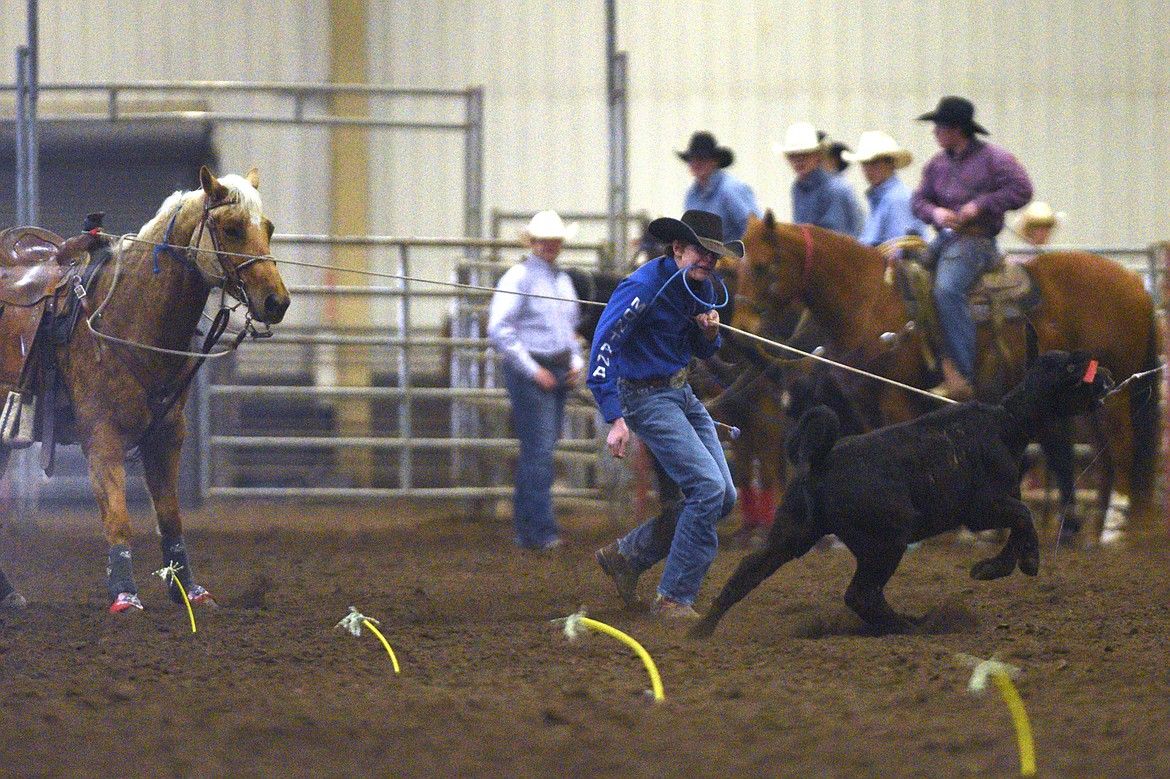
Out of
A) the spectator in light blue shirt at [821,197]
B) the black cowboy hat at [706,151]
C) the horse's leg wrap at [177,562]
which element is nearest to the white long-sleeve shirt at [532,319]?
the black cowboy hat at [706,151]

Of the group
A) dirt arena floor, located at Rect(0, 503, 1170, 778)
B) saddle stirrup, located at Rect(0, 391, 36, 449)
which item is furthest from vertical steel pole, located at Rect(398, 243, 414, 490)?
saddle stirrup, located at Rect(0, 391, 36, 449)

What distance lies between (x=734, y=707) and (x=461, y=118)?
9.35 m

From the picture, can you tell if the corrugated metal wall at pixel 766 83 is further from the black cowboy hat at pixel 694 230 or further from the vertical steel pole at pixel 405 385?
the black cowboy hat at pixel 694 230

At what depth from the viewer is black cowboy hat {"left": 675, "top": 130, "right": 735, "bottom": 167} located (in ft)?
27.8

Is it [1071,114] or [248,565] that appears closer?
[248,565]

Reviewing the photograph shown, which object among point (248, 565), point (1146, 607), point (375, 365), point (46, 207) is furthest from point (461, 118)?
point (1146, 607)

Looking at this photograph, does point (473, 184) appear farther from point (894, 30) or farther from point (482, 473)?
point (894, 30)

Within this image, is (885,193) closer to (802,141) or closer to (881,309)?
(802,141)

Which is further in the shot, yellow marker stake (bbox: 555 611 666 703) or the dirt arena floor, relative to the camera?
yellow marker stake (bbox: 555 611 666 703)

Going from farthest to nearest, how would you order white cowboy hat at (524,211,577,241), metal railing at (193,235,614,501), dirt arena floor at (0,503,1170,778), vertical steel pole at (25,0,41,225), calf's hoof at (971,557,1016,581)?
metal railing at (193,235,614,501) → vertical steel pole at (25,0,41,225) → white cowboy hat at (524,211,577,241) → calf's hoof at (971,557,1016,581) → dirt arena floor at (0,503,1170,778)

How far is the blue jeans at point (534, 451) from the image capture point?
7.96 m

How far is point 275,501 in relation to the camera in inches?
430

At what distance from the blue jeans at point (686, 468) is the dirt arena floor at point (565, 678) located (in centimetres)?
26

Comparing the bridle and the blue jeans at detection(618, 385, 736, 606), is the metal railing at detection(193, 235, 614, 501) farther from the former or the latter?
the blue jeans at detection(618, 385, 736, 606)
